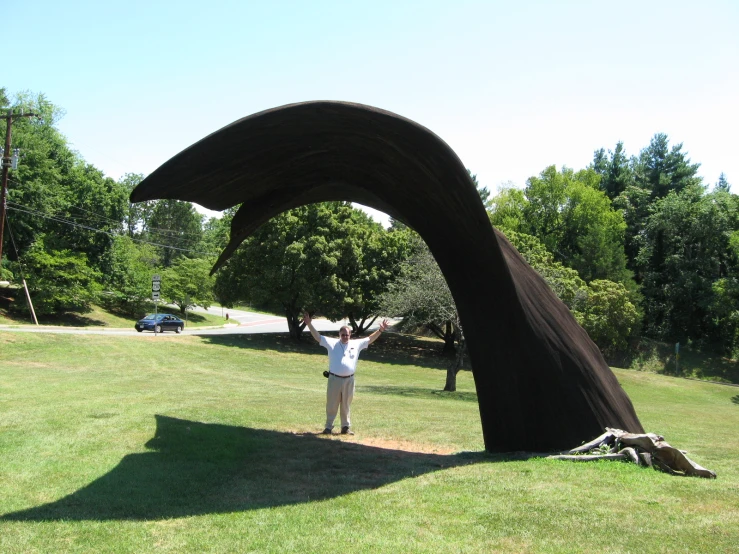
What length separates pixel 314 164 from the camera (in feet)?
28.3

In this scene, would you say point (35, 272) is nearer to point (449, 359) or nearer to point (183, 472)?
point (449, 359)

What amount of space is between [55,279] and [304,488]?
42910mm

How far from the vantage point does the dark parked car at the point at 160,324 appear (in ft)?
141

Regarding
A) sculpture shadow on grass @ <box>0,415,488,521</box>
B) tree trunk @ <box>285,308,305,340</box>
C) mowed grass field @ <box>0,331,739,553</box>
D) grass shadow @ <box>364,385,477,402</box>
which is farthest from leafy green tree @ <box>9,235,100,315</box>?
sculpture shadow on grass @ <box>0,415,488,521</box>

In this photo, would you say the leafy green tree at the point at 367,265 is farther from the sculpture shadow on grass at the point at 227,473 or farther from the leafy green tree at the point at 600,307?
the sculpture shadow on grass at the point at 227,473

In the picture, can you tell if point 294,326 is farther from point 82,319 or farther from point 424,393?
point 424,393

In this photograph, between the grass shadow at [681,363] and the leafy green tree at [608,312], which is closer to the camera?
the leafy green tree at [608,312]

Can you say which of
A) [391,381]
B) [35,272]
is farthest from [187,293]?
[391,381]

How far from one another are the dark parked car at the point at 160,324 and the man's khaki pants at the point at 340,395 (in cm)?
3534

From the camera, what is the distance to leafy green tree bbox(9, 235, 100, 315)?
43.0 meters

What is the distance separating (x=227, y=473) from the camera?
7.19 m

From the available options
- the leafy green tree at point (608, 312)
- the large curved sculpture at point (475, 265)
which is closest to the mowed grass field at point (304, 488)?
the large curved sculpture at point (475, 265)

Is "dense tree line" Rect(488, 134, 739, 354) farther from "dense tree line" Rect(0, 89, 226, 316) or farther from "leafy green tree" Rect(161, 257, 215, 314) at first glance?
"dense tree line" Rect(0, 89, 226, 316)

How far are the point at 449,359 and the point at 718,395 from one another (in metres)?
16.5
